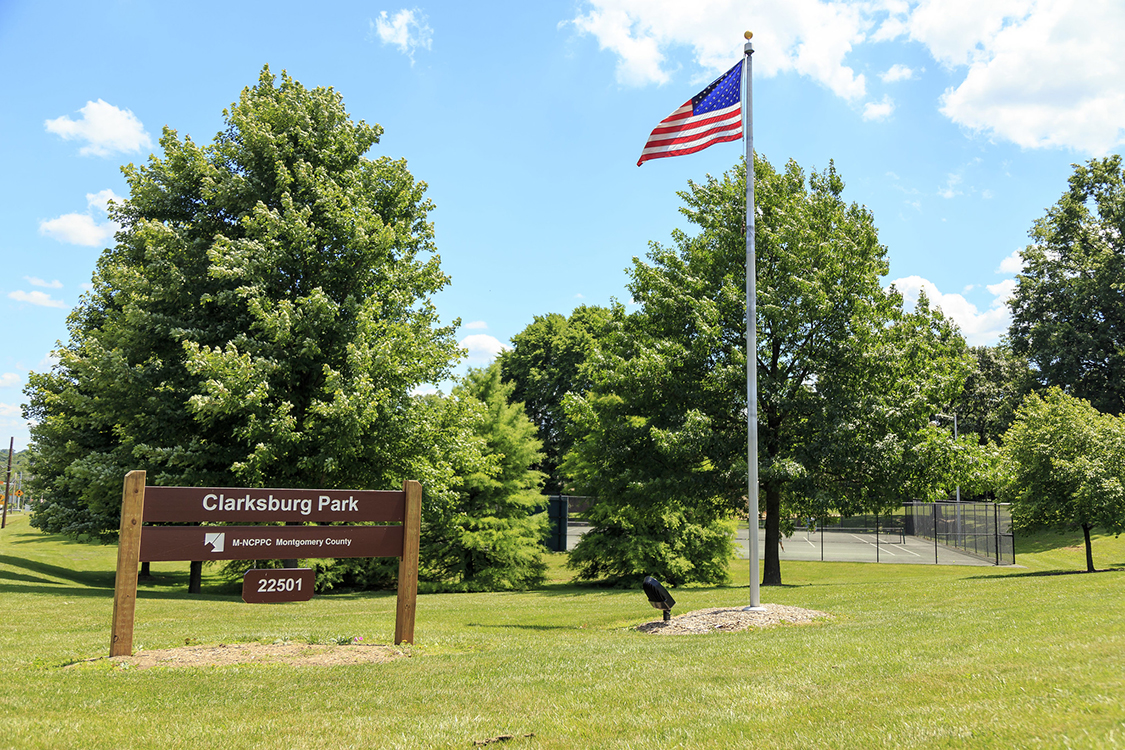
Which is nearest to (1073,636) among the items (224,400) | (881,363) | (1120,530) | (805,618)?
(805,618)

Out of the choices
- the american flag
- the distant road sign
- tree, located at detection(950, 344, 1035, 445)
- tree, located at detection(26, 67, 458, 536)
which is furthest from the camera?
tree, located at detection(950, 344, 1035, 445)

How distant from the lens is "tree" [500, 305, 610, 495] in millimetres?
56156

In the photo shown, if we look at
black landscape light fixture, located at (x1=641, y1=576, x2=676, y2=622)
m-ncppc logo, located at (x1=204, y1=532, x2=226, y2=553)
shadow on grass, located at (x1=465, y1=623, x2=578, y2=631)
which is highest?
m-ncppc logo, located at (x1=204, y1=532, x2=226, y2=553)

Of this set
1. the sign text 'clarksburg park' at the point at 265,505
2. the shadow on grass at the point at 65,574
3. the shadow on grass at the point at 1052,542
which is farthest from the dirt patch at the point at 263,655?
the shadow on grass at the point at 1052,542

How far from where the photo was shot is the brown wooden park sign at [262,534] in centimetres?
→ 855

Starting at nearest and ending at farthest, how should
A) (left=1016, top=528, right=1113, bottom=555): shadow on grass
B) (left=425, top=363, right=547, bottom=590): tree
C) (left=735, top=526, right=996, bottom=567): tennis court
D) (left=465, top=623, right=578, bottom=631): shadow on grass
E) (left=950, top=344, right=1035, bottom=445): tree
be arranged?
(left=465, top=623, right=578, bottom=631): shadow on grass
(left=425, top=363, right=547, bottom=590): tree
(left=735, top=526, right=996, bottom=567): tennis court
(left=1016, top=528, right=1113, bottom=555): shadow on grass
(left=950, top=344, right=1035, bottom=445): tree

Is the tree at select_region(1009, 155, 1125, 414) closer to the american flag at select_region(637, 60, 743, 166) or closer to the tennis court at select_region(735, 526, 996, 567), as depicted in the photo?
the tennis court at select_region(735, 526, 996, 567)

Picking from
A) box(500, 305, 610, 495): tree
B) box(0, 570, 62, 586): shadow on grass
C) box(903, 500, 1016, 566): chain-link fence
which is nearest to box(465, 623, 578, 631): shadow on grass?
box(0, 570, 62, 586): shadow on grass

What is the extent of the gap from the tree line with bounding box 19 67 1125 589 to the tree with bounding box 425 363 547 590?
12.3ft

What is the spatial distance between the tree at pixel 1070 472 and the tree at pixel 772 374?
634cm

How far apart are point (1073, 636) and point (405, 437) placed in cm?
1554

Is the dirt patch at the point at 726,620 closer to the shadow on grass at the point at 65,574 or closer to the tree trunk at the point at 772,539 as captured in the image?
the tree trunk at the point at 772,539

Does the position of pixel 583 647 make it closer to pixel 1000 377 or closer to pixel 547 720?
pixel 547 720

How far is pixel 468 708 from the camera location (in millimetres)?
5961
